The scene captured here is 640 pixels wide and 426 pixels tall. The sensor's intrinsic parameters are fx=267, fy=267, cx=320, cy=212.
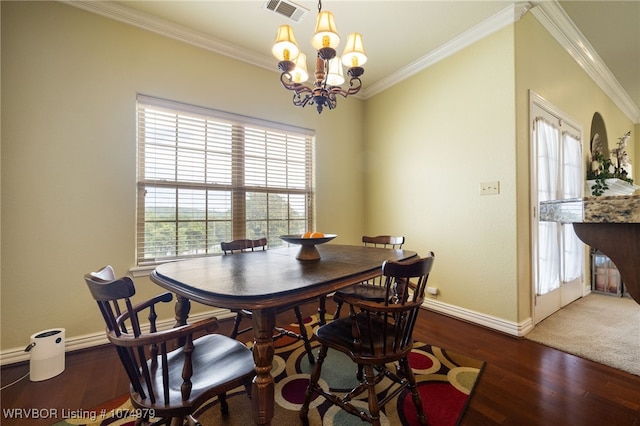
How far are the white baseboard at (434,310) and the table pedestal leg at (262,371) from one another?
1.84 m

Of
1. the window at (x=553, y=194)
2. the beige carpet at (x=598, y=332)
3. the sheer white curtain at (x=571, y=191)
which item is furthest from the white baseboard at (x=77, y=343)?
the sheer white curtain at (x=571, y=191)

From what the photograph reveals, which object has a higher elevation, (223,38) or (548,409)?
(223,38)

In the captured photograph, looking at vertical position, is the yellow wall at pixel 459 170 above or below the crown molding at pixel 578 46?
below

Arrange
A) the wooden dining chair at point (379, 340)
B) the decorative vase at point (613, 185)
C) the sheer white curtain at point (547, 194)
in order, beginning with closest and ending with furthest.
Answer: the wooden dining chair at point (379, 340)
the sheer white curtain at point (547, 194)
the decorative vase at point (613, 185)

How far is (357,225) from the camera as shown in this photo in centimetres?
386

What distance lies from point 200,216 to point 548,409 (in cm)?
294

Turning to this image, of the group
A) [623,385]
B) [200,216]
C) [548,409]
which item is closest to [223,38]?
[200,216]

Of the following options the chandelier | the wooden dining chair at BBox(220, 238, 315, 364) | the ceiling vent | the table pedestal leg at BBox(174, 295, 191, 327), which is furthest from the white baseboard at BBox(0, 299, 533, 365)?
the ceiling vent

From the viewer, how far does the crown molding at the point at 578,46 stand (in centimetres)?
254

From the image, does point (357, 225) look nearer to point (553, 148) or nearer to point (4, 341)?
point (553, 148)

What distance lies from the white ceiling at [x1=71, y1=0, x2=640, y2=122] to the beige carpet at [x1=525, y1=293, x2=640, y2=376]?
277 centimetres

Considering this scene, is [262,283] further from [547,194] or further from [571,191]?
[571,191]

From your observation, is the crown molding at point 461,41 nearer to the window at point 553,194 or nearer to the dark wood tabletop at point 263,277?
the window at point 553,194

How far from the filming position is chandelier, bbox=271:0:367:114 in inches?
65.3
